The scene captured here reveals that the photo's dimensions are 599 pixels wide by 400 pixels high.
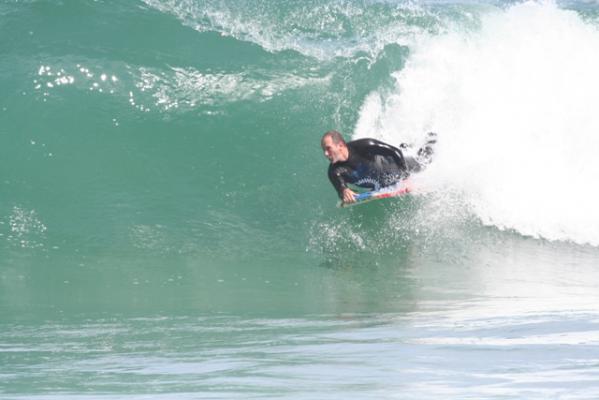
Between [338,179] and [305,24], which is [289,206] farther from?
[305,24]

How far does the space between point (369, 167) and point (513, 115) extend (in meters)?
3.86

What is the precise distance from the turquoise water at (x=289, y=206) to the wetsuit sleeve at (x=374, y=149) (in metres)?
0.74

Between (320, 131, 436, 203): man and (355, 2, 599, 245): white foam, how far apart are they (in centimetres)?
91

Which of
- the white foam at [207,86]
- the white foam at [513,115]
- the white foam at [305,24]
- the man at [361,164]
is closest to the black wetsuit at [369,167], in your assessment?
the man at [361,164]

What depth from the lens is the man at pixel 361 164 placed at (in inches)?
344

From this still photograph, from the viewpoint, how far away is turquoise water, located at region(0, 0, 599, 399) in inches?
167

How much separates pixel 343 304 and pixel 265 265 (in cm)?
193

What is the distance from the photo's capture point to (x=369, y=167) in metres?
9.06

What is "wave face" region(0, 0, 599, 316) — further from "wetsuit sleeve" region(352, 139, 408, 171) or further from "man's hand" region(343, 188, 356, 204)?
"wetsuit sleeve" region(352, 139, 408, 171)

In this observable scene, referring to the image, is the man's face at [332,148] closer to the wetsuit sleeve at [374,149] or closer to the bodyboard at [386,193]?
the wetsuit sleeve at [374,149]

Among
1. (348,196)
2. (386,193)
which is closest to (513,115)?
(386,193)

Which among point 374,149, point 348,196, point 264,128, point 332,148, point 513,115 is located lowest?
point 348,196

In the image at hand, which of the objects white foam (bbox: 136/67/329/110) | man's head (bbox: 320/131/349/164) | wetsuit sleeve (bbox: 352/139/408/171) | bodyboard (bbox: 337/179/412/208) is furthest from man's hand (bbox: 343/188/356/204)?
white foam (bbox: 136/67/329/110)

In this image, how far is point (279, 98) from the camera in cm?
1189
